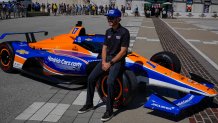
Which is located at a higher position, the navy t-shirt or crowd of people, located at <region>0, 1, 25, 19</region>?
crowd of people, located at <region>0, 1, 25, 19</region>

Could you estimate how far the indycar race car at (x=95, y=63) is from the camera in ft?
17.1

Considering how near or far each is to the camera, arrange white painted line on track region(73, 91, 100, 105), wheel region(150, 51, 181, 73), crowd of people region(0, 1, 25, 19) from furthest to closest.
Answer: crowd of people region(0, 1, 25, 19) → wheel region(150, 51, 181, 73) → white painted line on track region(73, 91, 100, 105)

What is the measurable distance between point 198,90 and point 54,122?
2.44m

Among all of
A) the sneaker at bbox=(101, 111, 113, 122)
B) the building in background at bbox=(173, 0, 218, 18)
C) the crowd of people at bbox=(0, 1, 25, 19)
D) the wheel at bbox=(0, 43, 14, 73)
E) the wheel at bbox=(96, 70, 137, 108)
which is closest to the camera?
the sneaker at bbox=(101, 111, 113, 122)

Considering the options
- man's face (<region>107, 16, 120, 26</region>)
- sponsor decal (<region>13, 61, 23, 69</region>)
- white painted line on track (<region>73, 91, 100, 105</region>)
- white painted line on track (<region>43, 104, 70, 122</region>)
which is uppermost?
man's face (<region>107, 16, 120, 26</region>)

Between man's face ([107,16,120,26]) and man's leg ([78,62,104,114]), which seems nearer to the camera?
man's face ([107,16,120,26])

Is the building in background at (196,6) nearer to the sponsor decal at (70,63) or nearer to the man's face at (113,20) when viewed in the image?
the sponsor decal at (70,63)

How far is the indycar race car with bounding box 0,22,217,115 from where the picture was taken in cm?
521

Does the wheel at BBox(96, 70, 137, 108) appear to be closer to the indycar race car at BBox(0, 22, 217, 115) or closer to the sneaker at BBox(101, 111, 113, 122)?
the indycar race car at BBox(0, 22, 217, 115)

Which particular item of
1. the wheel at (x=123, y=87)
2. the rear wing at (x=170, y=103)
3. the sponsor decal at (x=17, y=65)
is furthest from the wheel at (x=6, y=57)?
the rear wing at (x=170, y=103)

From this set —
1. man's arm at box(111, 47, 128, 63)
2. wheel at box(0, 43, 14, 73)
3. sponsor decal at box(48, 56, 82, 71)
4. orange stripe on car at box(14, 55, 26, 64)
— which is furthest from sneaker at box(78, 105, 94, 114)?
wheel at box(0, 43, 14, 73)

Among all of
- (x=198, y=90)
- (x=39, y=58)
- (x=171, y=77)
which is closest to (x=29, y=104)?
(x=39, y=58)

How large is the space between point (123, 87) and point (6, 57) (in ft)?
12.7

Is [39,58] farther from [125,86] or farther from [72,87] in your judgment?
[125,86]
